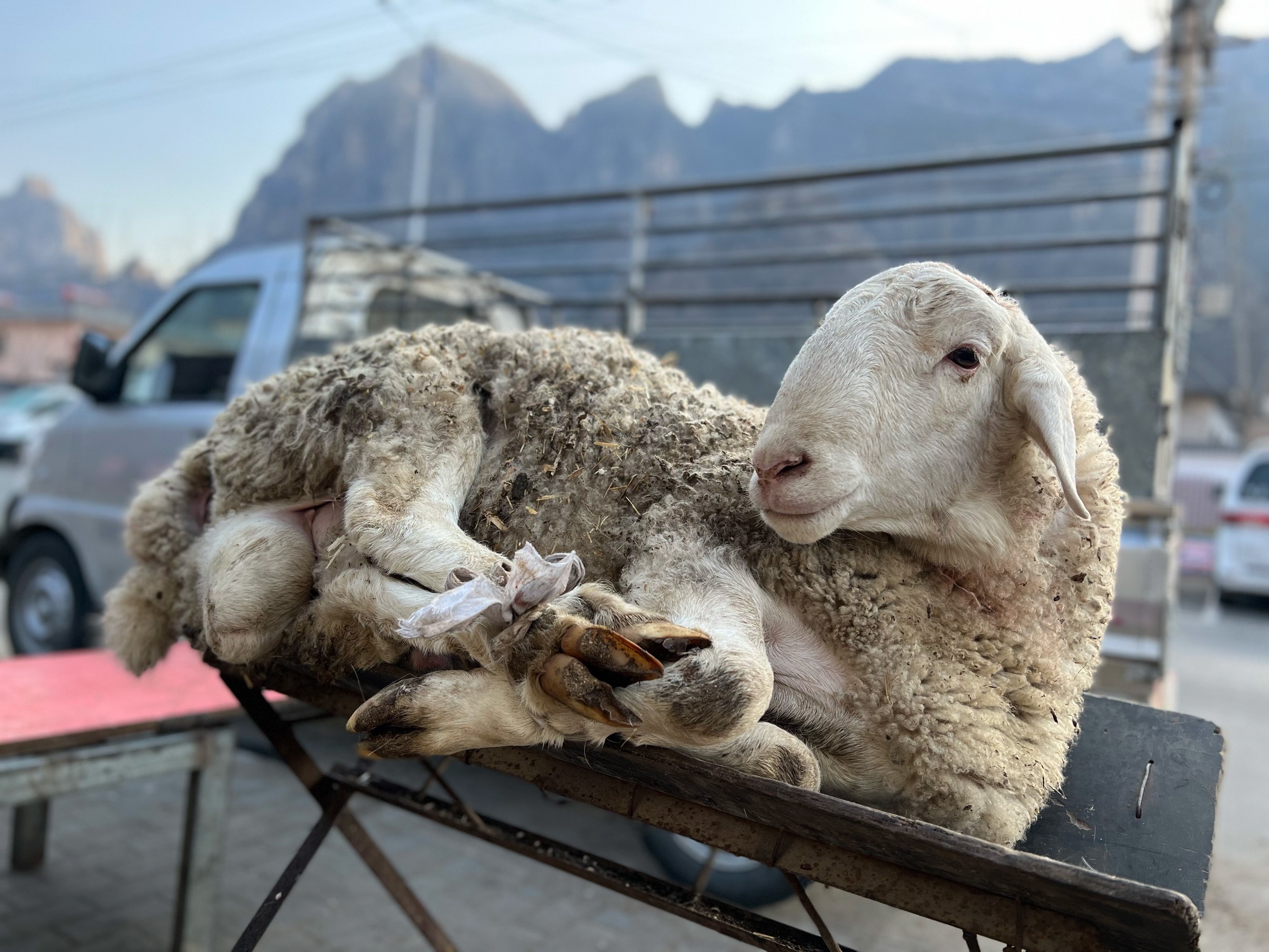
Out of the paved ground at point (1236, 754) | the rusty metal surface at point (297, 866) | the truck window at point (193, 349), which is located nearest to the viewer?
the rusty metal surface at point (297, 866)

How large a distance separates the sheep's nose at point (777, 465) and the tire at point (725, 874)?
2.29m

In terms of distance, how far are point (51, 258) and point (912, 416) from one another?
118236 millimetres

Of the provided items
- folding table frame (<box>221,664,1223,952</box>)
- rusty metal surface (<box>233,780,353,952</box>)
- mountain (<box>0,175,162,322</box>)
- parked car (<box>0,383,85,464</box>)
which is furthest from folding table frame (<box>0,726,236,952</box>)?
mountain (<box>0,175,162,322</box>)

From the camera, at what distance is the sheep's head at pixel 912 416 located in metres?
1.43

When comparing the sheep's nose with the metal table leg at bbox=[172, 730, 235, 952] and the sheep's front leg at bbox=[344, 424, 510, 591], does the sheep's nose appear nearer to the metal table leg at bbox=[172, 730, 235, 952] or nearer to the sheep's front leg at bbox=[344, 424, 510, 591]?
the sheep's front leg at bbox=[344, 424, 510, 591]

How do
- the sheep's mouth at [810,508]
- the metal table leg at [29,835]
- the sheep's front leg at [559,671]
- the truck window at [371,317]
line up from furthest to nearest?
the truck window at [371,317], the metal table leg at [29,835], the sheep's mouth at [810,508], the sheep's front leg at [559,671]

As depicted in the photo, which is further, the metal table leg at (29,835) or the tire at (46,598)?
the tire at (46,598)

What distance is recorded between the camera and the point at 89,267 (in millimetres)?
92250

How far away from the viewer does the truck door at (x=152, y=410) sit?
5.30m

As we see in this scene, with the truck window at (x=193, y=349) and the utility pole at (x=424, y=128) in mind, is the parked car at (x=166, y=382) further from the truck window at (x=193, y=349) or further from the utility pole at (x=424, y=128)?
the utility pole at (x=424, y=128)

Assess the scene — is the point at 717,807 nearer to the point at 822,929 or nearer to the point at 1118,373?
the point at 822,929

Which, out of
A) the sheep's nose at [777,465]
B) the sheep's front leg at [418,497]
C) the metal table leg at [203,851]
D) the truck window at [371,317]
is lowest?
the metal table leg at [203,851]

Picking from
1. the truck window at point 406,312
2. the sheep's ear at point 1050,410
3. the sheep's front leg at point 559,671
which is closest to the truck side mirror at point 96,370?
the truck window at point 406,312

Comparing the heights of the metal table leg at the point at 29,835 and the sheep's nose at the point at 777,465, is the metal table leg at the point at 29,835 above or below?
below
